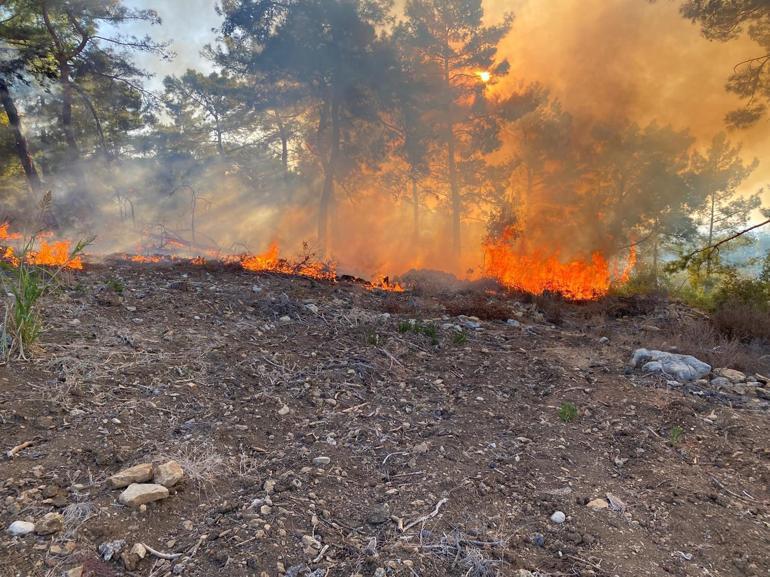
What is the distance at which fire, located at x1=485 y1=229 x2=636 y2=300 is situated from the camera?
1161 cm

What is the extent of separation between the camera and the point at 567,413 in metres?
4.13

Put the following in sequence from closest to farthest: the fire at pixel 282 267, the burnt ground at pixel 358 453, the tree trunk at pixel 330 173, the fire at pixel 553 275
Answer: the burnt ground at pixel 358 453
the fire at pixel 282 267
the fire at pixel 553 275
the tree trunk at pixel 330 173

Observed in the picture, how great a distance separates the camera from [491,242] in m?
18.2

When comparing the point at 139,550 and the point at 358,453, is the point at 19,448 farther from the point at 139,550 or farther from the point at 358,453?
the point at 358,453

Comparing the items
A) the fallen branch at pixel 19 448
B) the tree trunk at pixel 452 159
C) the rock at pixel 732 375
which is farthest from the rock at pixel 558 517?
the tree trunk at pixel 452 159

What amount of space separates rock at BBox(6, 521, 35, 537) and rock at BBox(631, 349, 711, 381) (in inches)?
237

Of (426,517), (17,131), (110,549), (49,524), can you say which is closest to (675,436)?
(426,517)

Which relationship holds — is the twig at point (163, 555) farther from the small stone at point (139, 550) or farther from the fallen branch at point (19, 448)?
the fallen branch at point (19, 448)

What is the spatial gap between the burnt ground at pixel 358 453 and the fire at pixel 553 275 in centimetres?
603

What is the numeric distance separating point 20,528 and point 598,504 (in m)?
3.35

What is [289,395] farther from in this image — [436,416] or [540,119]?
[540,119]

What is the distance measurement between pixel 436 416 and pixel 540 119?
2576cm

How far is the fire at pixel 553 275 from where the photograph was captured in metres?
11.6

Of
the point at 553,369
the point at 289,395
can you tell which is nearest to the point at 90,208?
the point at 289,395
